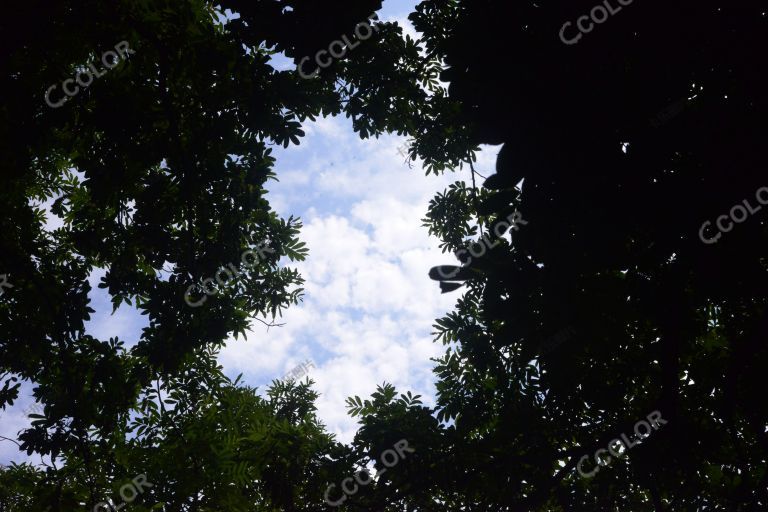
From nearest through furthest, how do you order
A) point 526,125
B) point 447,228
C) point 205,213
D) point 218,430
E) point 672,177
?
point 526,125
point 672,177
point 205,213
point 218,430
point 447,228

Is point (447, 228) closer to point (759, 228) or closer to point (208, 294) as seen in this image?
point (208, 294)

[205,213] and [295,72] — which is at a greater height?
[295,72]

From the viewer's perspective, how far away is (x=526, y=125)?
2189 millimetres

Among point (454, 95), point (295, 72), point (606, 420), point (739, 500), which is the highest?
point (295, 72)

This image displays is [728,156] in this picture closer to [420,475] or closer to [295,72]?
[420,475]

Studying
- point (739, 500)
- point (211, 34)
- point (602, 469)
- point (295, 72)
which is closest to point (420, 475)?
point (602, 469)

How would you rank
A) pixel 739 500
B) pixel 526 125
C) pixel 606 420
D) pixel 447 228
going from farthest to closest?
pixel 447 228
pixel 606 420
pixel 739 500
pixel 526 125

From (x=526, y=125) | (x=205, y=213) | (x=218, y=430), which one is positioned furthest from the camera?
(x=218, y=430)

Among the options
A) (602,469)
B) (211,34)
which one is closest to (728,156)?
(602,469)

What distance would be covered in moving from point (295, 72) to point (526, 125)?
3714 millimetres

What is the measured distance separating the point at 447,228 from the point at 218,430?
4.30 metres

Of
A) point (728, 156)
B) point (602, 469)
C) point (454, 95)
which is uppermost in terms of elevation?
point (454, 95)

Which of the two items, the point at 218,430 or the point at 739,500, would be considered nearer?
the point at 739,500

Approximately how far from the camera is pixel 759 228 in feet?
7.85
